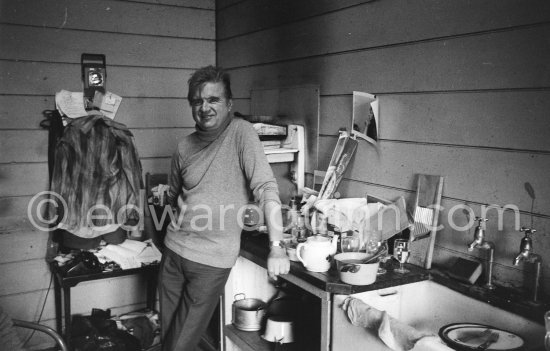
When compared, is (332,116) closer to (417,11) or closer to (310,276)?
(417,11)

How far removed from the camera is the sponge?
197cm

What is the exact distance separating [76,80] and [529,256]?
2.77m

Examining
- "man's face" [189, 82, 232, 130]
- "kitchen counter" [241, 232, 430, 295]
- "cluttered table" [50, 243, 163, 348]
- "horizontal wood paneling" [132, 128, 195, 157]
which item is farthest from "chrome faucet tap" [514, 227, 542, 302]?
"horizontal wood paneling" [132, 128, 195, 157]

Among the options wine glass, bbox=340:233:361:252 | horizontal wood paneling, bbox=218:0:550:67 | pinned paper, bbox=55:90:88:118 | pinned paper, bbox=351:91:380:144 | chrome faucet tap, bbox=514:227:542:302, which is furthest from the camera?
pinned paper, bbox=55:90:88:118

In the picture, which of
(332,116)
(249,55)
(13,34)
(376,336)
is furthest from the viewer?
(249,55)

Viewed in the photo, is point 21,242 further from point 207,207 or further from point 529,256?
point 529,256

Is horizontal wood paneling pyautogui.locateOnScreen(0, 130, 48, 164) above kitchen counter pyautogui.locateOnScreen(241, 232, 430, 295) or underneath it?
above

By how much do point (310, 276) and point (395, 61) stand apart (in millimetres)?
1027

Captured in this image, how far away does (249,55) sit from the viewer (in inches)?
135

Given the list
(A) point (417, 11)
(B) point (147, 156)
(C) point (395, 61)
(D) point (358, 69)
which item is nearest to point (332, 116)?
(D) point (358, 69)

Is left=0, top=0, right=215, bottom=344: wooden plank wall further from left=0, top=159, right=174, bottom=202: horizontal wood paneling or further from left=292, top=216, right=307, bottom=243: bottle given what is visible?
left=292, top=216, right=307, bottom=243: bottle

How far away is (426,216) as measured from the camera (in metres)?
2.16

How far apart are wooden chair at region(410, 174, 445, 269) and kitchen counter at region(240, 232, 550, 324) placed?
0.07 meters

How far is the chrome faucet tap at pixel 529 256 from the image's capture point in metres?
1.75
